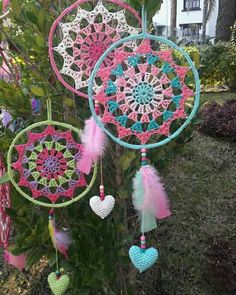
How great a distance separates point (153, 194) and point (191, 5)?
29181 millimetres

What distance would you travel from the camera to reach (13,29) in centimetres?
205

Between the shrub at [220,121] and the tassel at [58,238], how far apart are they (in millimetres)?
3335

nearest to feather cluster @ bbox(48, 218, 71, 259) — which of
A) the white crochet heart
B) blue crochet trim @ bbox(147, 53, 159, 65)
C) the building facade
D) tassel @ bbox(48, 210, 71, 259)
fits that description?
tassel @ bbox(48, 210, 71, 259)

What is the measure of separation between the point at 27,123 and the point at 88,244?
1.91 ft

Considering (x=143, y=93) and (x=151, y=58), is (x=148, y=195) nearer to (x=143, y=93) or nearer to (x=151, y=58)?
(x=143, y=93)

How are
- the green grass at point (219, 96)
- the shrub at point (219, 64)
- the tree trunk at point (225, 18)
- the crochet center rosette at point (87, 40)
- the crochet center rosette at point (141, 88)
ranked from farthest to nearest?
the tree trunk at point (225, 18) < the shrub at point (219, 64) < the green grass at point (219, 96) < the crochet center rosette at point (87, 40) < the crochet center rosette at point (141, 88)

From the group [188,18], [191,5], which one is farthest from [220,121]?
[191,5]

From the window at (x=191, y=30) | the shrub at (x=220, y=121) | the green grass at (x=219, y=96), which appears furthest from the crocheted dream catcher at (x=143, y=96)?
the window at (x=191, y=30)

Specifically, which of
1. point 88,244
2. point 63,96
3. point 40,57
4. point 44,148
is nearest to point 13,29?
point 40,57

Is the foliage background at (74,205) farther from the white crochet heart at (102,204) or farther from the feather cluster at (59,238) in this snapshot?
the white crochet heart at (102,204)

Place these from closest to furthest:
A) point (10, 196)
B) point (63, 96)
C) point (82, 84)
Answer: point (82, 84) < point (63, 96) < point (10, 196)

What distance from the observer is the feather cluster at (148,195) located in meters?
1.37

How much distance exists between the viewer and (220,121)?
4910 mm

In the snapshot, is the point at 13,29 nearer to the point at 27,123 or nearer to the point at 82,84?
the point at 27,123
